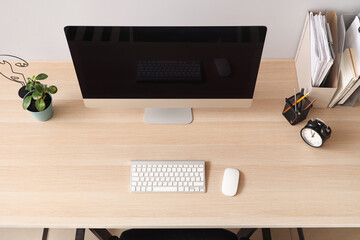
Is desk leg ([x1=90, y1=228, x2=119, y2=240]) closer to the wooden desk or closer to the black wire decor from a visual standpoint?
the wooden desk

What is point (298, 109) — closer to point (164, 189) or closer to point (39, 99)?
point (164, 189)

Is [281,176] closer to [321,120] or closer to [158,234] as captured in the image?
[321,120]

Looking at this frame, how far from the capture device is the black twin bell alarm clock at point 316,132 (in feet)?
4.05

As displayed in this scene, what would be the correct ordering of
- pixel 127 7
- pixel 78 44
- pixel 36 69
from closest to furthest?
1. pixel 78 44
2. pixel 127 7
3. pixel 36 69

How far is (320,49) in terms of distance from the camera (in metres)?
1.24

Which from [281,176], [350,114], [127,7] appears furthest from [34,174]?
[350,114]

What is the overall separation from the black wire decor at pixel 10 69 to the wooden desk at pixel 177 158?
5cm

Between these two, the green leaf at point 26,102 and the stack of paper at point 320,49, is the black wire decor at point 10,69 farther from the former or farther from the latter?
the stack of paper at point 320,49

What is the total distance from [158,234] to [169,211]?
0.95ft

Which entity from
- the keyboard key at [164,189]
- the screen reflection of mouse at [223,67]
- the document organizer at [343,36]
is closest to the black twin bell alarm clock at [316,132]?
the document organizer at [343,36]

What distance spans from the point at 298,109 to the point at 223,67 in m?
0.37

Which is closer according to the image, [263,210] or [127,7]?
[263,210]

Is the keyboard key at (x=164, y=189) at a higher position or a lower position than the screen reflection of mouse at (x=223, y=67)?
lower

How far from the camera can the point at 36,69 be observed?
154 centimetres
